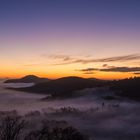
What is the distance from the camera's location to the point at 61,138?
2317 inches

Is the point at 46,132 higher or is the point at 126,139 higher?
the point at 46,132

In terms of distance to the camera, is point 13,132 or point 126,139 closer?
point 13,132

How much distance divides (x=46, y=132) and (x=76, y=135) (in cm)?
1113

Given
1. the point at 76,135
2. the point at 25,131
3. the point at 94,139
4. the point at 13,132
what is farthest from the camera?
the point at 94,139

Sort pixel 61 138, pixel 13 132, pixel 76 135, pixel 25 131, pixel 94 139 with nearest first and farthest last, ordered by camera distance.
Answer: pixel 13 132
pixel 61 138
pixel 76 135
pixel 25 131
pixel 94 139

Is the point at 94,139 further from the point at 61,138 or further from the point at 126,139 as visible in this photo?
the point at 61,138

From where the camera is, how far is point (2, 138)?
1865 inches

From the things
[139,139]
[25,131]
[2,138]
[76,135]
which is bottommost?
[139,139]

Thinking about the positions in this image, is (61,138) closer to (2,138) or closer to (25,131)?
(2,138)

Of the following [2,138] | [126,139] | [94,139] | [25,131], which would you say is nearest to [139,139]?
[126,139]

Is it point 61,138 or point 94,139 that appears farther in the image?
point 94,139

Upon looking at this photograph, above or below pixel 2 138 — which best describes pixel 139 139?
below

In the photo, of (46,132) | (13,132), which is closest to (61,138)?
(46,132)

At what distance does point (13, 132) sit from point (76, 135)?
994 inches
